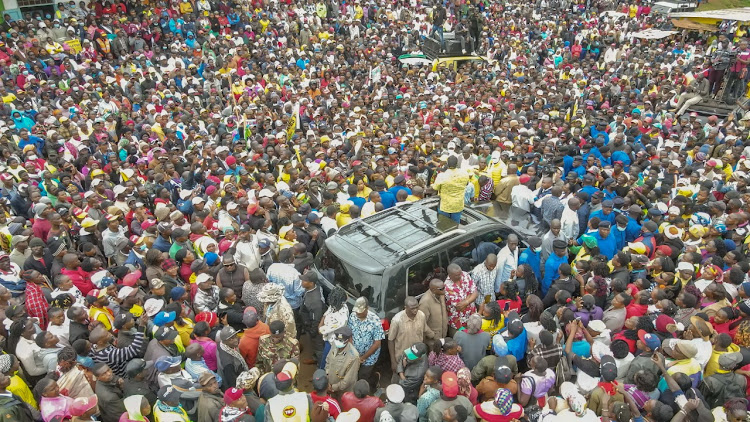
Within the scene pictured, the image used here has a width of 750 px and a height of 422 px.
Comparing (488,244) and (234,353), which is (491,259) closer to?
(488,244)

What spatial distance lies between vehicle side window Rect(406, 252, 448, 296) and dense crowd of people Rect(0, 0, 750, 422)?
0.06 meters

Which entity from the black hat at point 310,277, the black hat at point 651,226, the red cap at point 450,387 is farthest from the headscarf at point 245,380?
the black hat at point 651,226

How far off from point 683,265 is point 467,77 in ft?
37.3

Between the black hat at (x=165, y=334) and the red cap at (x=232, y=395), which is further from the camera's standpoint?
the black hat at (x=165, y=334)

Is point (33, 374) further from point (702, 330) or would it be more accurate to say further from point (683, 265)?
point (683, 265)

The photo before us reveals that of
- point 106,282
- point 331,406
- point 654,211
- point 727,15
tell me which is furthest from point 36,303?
point 727,15

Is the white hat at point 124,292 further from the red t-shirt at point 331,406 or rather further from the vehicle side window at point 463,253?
the vehicle side window at point 463,253

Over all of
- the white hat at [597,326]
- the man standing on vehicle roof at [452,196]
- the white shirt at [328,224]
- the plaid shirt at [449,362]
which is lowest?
the plaid shirt at [449,362]

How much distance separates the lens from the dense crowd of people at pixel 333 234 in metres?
4.68

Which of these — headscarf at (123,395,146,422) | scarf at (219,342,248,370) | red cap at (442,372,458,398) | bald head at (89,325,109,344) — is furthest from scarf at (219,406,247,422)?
red cap at (442,372,458,398)

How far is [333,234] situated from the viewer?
21.4 ft

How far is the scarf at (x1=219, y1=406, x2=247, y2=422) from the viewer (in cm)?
432

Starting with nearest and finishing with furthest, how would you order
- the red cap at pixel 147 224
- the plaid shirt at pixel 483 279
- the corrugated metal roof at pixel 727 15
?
1. the plaid shirt at pixel 483 279
2. the red cap at pixel 147 224
3. the corrugated metal roof at pixel 727 15

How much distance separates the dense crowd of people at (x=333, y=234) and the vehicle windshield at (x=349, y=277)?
0.23 m
